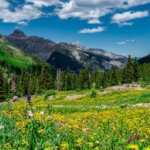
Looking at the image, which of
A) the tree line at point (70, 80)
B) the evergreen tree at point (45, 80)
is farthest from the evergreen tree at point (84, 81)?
the evergreen tree at point (45, 80)

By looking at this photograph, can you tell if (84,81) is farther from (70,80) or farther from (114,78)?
(70,80)

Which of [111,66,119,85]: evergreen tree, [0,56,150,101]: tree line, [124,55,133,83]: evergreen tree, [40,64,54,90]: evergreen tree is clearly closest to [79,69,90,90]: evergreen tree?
[0,56,150,101]: tree line

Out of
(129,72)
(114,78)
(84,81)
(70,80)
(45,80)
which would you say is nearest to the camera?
(129,72)

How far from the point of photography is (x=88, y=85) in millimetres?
133750

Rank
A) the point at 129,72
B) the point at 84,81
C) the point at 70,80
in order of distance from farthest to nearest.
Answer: the point at 70,80 < the point at 84,81 < the point at 129,72

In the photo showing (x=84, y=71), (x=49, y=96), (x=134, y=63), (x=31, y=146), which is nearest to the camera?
(x=31, y=146)

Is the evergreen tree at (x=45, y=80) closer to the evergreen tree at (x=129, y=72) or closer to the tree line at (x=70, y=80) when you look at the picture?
the tree line at (x=70, y=80)

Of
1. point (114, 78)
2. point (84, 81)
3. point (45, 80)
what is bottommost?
point (84, 81)

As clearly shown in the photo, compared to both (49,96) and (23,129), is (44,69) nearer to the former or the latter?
(49,96)

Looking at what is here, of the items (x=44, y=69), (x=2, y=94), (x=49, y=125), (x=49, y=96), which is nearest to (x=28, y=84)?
(x=44, y=69)

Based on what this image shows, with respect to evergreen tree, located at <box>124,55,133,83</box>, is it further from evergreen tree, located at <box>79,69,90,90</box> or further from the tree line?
evergreen tree, located at <box>79,69,90,90</box>

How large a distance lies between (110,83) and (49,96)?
243 ft

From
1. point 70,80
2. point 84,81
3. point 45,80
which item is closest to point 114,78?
point 84,81

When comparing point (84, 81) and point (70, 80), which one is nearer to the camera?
point (84, 81)
